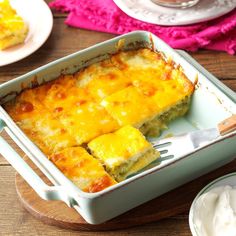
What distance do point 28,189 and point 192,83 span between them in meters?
0.49

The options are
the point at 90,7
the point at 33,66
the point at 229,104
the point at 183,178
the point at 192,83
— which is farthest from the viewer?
the point at 90,7

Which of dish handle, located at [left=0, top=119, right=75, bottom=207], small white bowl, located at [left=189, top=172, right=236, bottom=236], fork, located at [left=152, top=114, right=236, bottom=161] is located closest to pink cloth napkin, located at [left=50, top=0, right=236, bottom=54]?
fork, located at [left=152, top=114, right=236, bottom=161]

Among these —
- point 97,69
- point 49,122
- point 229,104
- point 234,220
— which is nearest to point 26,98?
point 49,122

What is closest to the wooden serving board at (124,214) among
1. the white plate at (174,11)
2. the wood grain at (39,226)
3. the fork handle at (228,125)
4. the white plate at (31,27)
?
the wood grain at (39,226)

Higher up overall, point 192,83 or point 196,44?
point 192,83

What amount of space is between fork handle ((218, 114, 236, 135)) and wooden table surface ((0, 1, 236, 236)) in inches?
8.0

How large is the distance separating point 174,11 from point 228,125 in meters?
0.74

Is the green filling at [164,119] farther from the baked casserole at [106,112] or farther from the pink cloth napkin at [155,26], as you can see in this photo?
the pink cloth napkin at [155,26]

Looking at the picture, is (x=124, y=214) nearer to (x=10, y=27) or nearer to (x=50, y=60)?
(x=50, y=60)

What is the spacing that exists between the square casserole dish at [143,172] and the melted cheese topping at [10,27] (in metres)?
0.39

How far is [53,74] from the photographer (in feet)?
5.14

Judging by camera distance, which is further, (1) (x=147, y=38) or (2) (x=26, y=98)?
(1) (x=147, y=38)

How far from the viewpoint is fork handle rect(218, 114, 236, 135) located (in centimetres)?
135

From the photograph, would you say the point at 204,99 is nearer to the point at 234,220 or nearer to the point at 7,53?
the point at 234,220
